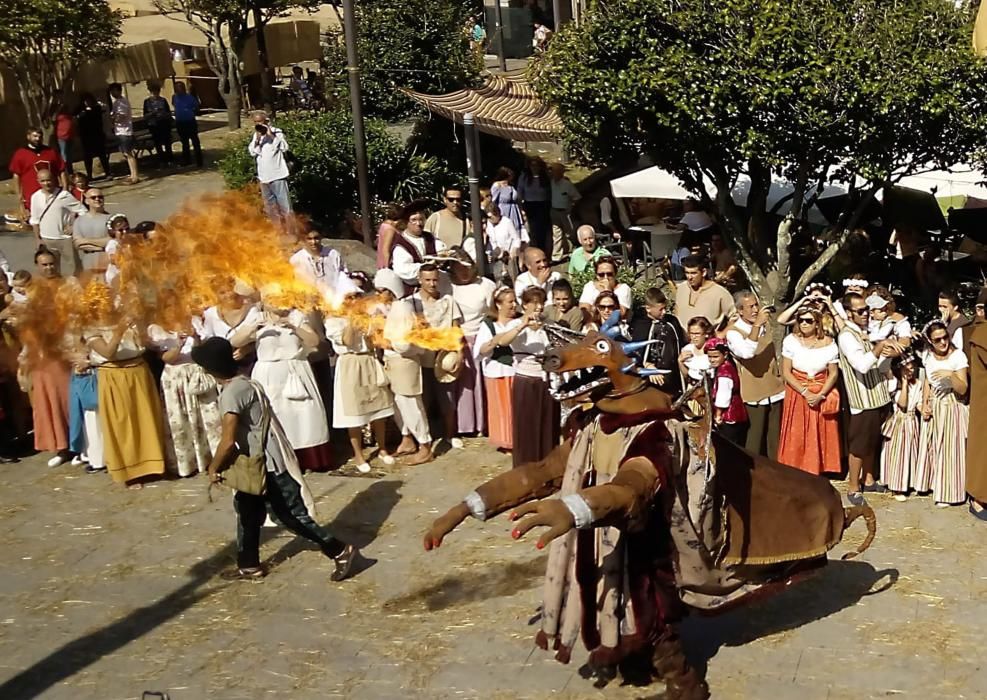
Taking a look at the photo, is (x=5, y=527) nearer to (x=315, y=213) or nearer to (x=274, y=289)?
(x=274, y=289)

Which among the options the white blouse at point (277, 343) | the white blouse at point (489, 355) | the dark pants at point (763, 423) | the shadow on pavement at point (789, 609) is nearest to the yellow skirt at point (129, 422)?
the white blouse at point (277, 343)

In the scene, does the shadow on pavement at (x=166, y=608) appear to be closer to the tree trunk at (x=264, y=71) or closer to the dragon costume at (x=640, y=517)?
the dragon costume at (x=640, y=517)

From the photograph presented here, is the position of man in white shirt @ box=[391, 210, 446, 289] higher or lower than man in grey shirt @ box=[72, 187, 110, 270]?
lower

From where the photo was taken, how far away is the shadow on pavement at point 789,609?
305 inches

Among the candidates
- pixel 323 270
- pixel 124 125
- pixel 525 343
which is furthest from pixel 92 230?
pixel 124 125

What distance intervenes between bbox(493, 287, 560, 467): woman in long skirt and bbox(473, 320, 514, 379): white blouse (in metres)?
0.19

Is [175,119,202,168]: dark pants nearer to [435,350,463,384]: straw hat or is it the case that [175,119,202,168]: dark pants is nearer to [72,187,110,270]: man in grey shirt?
[72,187,110,270]: man in grey shirt

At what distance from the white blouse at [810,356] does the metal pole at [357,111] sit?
649 centimetres

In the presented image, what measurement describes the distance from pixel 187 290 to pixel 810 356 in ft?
16.4

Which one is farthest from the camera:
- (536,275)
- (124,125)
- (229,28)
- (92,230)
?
(229,28)

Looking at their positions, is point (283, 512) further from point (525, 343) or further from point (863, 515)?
point (863, 515)

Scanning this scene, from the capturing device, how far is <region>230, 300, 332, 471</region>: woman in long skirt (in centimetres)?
1026

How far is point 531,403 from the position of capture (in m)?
10.1

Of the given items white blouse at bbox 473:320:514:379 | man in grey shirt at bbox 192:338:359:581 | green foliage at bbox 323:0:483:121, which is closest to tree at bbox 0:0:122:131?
green foliage at bbox 323:0:483:121
